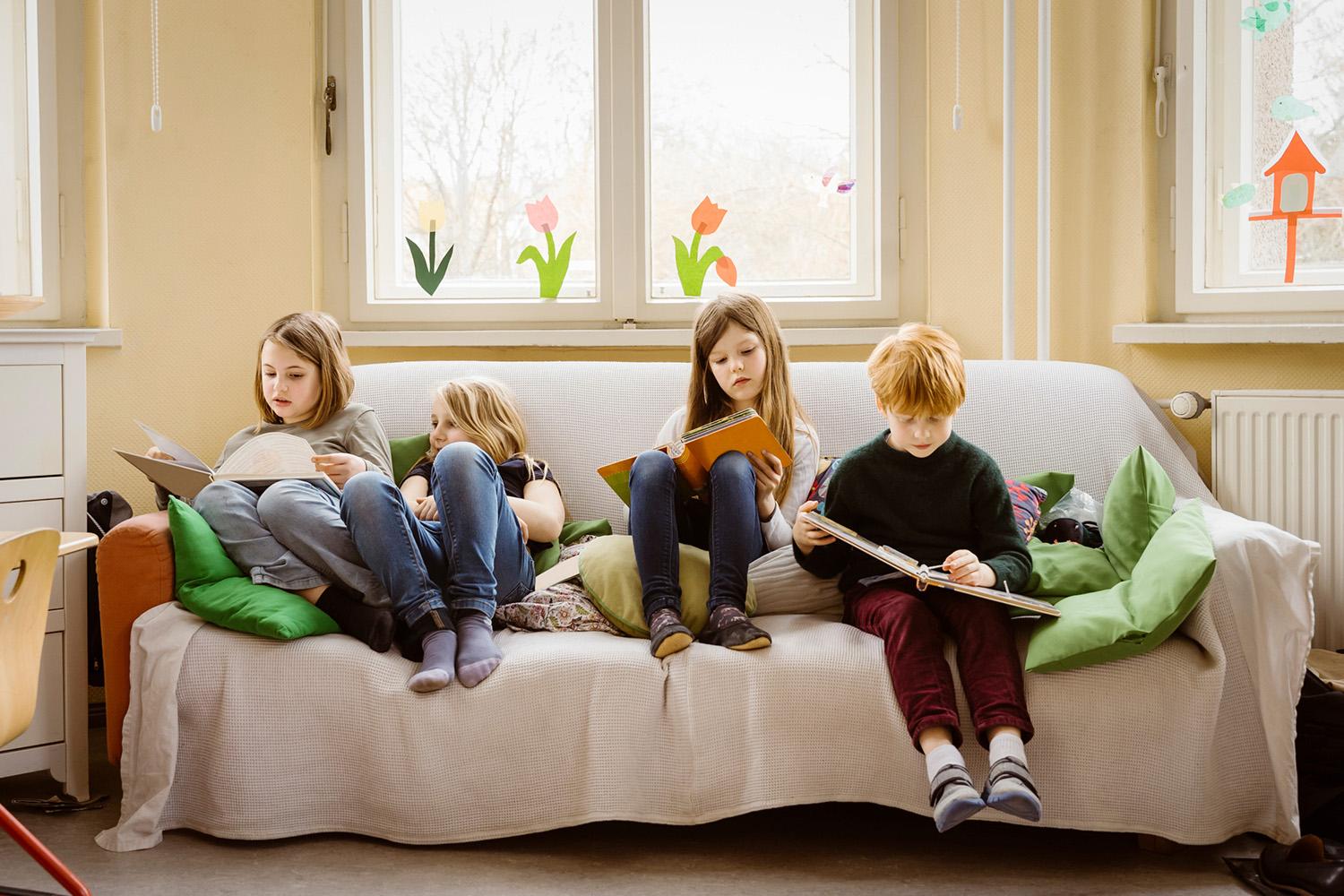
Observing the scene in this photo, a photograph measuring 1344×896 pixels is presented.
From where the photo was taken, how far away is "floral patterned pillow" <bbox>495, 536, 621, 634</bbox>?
190 centimetres

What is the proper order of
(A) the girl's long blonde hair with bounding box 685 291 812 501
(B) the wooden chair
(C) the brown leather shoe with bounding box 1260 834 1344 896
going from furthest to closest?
1. (A) the girl's long blonde hair with bounding box 685 291 812 501
2. (C) the brown leather shoe with bounding box 1260 834 1344 896
3. (B) the wooden chair

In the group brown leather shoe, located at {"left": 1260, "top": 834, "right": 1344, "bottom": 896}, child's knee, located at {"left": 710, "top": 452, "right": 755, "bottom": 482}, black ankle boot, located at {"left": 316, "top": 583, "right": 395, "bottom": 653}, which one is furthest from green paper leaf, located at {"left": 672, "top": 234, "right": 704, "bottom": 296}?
brown leather shoe, located at {"left": 1260, "top": 834, "right": 1344, "bottom": 896}

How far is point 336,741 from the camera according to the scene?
175cm

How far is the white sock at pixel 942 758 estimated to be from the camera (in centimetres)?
156

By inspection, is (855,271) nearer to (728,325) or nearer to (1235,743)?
(728,325)

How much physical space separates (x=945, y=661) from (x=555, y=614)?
25.3 inches

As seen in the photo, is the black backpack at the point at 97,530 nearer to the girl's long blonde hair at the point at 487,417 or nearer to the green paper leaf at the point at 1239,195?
the girl's long blonde hair at the point at 487,417

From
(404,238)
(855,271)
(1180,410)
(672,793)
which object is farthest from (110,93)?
(1180,410)

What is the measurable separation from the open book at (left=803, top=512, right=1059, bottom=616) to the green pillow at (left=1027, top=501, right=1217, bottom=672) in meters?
0.04

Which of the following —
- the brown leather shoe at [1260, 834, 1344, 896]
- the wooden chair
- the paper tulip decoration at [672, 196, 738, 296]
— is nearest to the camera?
the wooden chair

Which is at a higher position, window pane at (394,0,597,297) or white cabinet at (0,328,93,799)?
window pane at (394,0,597,297)

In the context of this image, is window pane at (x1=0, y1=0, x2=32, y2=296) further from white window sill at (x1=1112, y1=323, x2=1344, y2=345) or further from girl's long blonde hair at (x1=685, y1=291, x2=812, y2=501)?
white window sill at (x1=1112, y1=323, x2=1344, y2=345)

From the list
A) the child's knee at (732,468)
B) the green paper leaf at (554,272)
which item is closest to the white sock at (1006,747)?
the child's knee at (732,468)

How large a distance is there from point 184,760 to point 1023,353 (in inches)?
78.4
